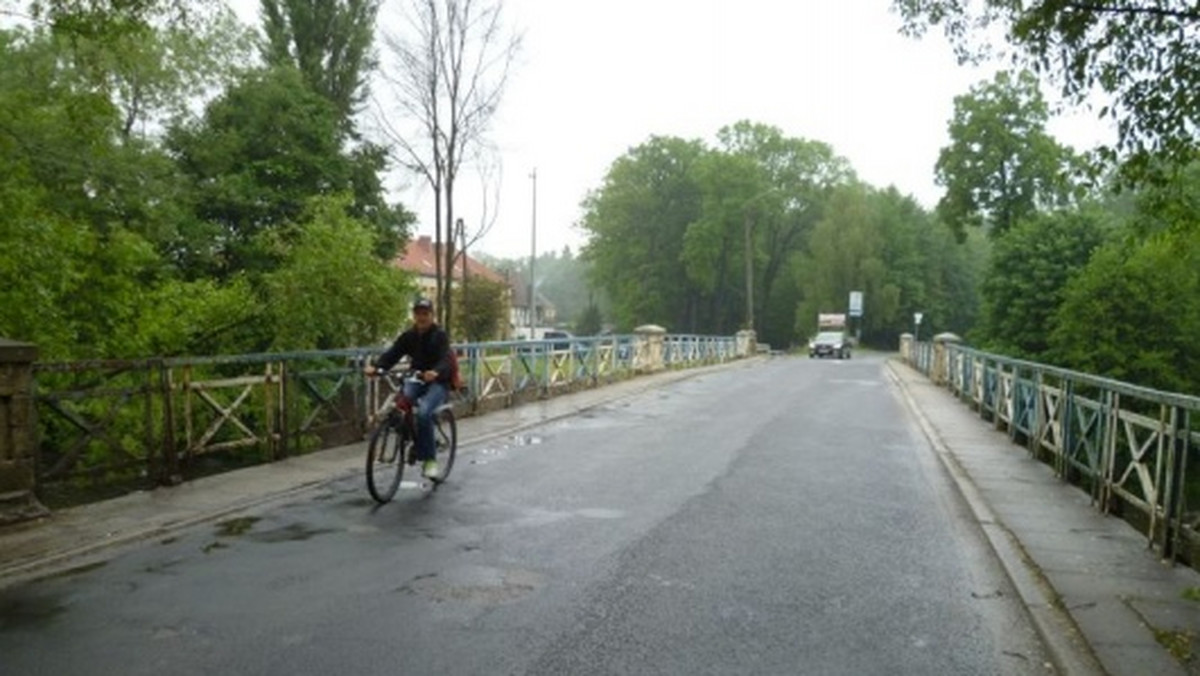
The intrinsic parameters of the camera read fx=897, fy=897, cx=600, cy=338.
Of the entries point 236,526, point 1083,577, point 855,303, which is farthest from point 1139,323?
point 855,303

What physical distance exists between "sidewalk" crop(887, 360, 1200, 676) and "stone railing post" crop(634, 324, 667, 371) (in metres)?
17.2

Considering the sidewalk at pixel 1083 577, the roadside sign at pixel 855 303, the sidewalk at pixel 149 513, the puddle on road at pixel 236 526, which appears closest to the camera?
the sidewalk at pixel 1083 577

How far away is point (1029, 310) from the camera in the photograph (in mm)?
35688

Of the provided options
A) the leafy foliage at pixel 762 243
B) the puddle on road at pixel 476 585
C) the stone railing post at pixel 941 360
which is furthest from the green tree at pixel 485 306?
the puddle on road at pixel 476 585

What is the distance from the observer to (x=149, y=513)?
23.6ft

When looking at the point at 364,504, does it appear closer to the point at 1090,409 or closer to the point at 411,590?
the point at 411,590

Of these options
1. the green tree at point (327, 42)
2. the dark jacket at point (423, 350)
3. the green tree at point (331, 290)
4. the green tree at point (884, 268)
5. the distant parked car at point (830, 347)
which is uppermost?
the green tree at point (327, 42)

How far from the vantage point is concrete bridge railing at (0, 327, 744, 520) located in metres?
6.78

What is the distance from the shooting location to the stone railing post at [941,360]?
25.1 meters

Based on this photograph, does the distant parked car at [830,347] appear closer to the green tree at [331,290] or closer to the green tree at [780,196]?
the green tree at [780,196]

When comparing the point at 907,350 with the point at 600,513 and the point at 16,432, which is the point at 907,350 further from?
the point at 16,432

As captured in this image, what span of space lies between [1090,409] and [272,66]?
27.0 metres

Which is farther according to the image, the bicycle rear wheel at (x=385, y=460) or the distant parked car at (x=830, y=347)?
the distant parked car at (x=830, y=347)

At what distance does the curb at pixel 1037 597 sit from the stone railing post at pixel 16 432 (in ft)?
22.8
